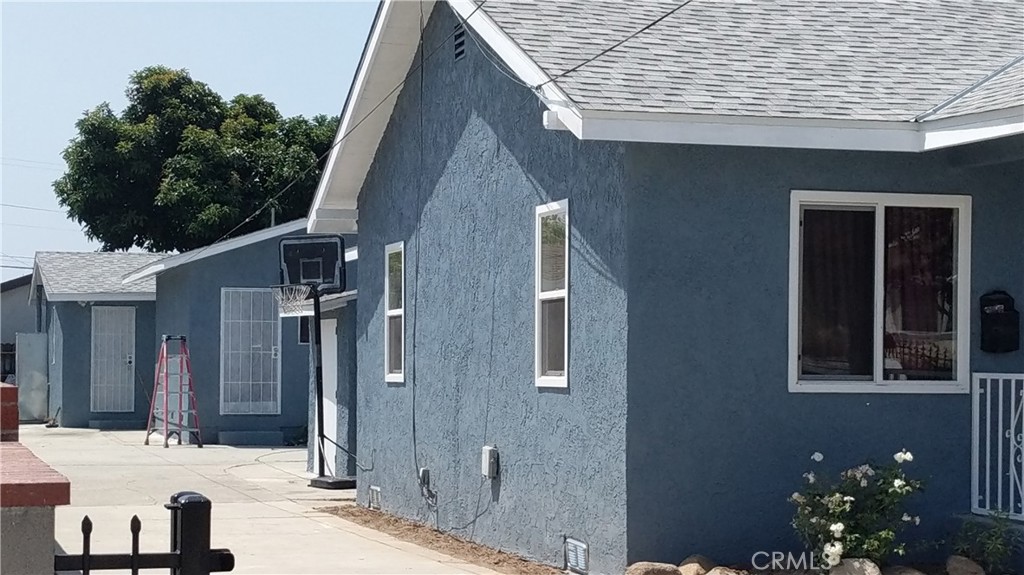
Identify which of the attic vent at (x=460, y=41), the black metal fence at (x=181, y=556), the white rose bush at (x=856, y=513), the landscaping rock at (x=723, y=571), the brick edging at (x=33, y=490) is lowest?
the landscaping rock at (x=723, y=571)

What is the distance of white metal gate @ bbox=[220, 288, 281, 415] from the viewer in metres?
26.8

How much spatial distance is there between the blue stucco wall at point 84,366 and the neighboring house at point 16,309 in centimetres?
1096

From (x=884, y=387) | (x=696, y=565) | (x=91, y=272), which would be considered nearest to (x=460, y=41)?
(x=884, y=387)

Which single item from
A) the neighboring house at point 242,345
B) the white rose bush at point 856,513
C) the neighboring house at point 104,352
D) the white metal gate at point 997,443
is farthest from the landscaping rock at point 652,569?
the neighboring house at point 104,352

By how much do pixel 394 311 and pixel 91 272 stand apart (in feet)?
59.8

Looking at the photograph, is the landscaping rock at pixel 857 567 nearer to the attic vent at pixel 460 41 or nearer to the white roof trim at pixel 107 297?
the attic vent at pixel 460 41

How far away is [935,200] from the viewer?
10414mm

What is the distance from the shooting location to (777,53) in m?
10.9

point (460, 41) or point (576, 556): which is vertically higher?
point (460, 41)

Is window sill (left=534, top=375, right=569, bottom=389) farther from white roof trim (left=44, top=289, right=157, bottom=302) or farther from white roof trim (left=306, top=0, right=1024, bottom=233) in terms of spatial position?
white roof trim (left=44, top=289, right=157, bottom=302)

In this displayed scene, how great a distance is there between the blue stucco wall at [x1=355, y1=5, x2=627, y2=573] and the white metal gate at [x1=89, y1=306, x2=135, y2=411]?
15477 mm

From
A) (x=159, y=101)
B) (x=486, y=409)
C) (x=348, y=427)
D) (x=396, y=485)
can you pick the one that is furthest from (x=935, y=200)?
(x=159, y=101)

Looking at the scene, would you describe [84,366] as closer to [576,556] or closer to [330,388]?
[330,388]

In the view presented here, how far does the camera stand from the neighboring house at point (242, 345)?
26725mm
